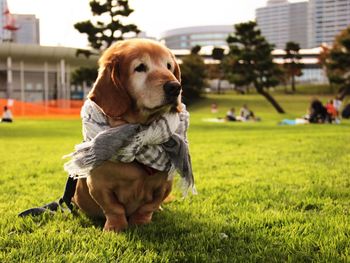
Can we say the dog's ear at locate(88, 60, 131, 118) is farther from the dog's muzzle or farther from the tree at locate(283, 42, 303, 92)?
the tree at locate(283, 42, 303, 92)

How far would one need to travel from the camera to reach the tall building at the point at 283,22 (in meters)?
128

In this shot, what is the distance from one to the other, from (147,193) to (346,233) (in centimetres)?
129

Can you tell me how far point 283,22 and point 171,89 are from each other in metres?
134

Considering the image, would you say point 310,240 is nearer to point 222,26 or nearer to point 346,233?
point 346,233

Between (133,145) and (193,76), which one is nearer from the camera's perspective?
(133,145)

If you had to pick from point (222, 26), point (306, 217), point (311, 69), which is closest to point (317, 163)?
point (306, 217)

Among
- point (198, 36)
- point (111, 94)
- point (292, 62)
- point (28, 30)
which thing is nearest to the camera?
point (111, 94)

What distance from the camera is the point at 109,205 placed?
300 centimetres

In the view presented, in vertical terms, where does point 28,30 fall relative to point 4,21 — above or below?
below

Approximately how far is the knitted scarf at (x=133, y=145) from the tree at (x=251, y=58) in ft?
101

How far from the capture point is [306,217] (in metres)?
3.36

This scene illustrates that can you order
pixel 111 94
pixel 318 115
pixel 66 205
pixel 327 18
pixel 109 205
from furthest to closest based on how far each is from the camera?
pixel 327 18 → pixel 318 115 → pixel 66 205 → pixel 109 205 → pixel 111 94

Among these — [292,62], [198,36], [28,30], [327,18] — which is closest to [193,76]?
[292,62]

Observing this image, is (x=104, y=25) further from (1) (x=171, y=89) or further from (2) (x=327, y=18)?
(2) (x=327, y=18)
